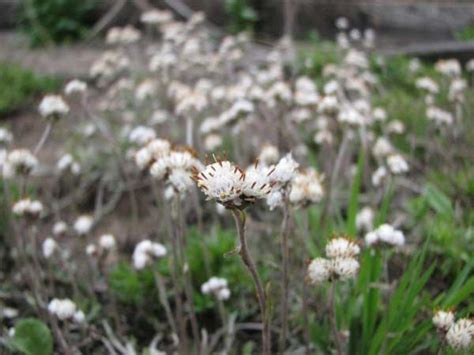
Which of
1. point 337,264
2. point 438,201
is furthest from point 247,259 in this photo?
point 438,201

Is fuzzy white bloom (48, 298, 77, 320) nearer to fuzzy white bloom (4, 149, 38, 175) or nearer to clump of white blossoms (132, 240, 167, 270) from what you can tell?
clump of white blossoms (132, 240, 167, 270)

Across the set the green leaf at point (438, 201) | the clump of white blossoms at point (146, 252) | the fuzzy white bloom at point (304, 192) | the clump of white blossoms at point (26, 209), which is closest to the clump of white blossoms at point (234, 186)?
the fuzzy white bloom at point (304, 192)

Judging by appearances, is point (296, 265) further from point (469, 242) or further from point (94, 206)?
point (94, 206)

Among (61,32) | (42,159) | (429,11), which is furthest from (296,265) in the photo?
(61,32)

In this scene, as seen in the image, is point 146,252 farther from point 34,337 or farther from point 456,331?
point 456,331

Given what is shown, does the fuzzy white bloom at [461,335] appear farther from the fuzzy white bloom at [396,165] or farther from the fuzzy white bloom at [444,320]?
the fuzzy white bloom at [396,165]

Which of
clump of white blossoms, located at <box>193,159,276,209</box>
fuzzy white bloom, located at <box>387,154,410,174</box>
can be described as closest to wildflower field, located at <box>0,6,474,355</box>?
clump of white blossoms, located at <box>193,159,276,209</box>
